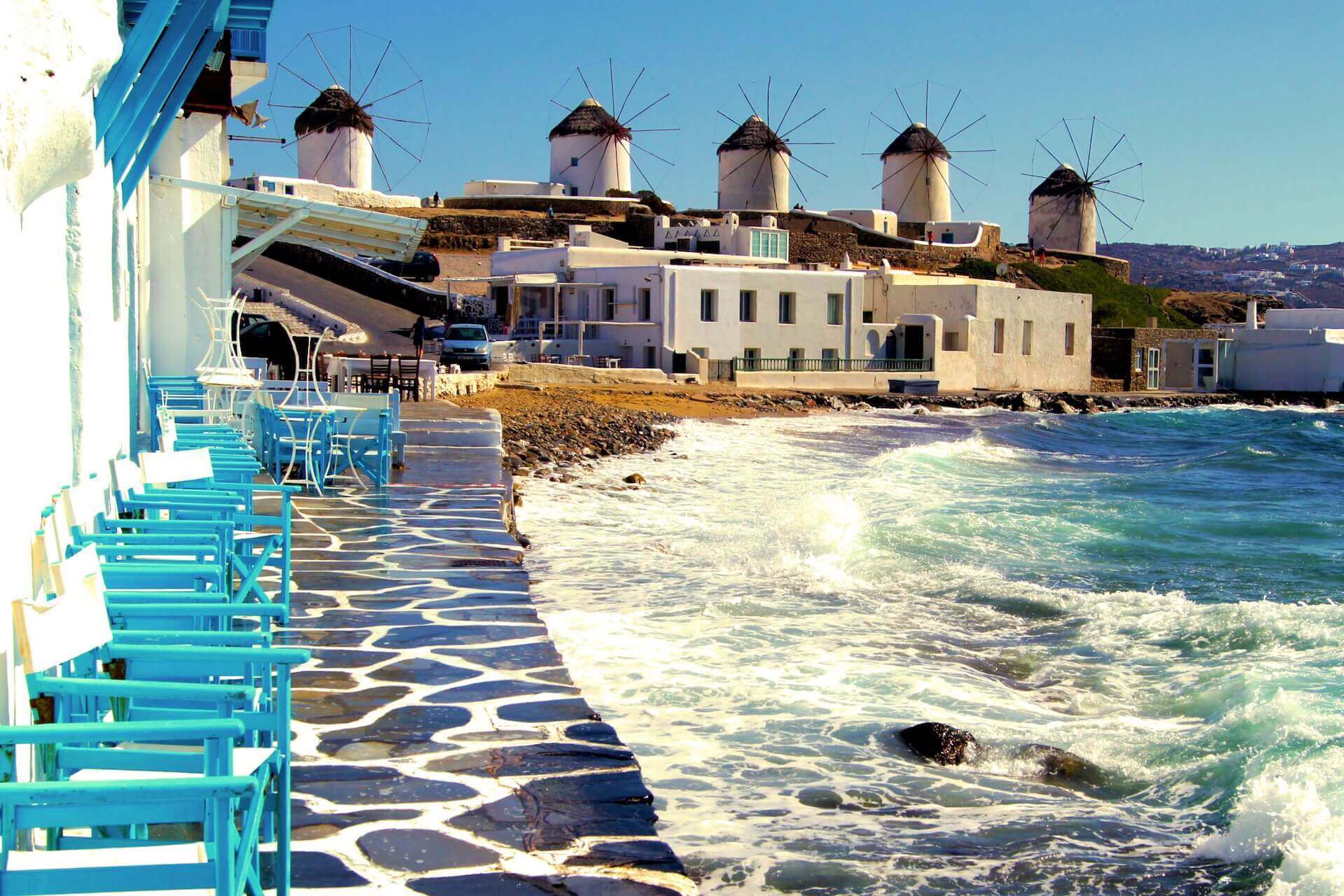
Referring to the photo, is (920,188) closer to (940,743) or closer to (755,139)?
(755,139)

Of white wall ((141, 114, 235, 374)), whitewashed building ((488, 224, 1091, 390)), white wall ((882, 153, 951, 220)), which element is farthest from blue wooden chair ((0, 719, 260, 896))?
white wall ((882, 153, 951, 220))

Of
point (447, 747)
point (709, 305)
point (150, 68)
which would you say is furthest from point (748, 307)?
point (447, 747)

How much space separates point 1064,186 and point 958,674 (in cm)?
7165

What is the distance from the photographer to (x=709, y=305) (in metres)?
36.9

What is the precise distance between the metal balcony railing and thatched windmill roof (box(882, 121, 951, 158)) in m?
31.4

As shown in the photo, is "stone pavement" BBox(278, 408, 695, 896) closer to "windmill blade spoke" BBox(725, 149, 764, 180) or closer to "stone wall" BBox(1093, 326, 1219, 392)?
"stone wall" BBox(1093, 326, 1219, 392)

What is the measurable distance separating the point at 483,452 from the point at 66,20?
11.5 metres

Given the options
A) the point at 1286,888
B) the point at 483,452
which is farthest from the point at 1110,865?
the point at 483,452

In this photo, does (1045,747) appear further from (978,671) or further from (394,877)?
(394,877)

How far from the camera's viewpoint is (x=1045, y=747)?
7121 mm

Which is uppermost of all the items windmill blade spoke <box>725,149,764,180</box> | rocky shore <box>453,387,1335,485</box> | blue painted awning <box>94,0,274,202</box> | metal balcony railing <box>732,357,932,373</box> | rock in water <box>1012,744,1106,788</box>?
windmill blade spoke <box>725,149,764,180</box>

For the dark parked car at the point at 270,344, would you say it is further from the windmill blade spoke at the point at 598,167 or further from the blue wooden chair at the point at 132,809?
the windmill blade spoke at the point at 598,167

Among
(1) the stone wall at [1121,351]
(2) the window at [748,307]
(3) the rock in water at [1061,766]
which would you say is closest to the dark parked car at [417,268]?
(2) the window at [748,307]

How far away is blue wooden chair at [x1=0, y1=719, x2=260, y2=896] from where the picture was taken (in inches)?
91.0
